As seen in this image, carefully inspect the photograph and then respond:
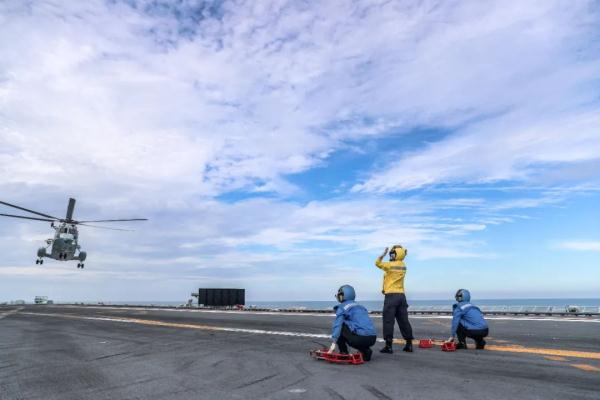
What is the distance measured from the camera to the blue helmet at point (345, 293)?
880cm

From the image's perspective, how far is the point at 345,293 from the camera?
28.9ft

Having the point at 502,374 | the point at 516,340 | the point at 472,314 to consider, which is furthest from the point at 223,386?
the point at 516,340

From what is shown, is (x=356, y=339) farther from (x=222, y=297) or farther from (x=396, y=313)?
(x=222, y=297)

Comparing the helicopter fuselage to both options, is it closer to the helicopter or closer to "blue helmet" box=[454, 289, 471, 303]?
the helicopter

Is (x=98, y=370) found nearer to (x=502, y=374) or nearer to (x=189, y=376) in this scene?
(x=189, y=376)

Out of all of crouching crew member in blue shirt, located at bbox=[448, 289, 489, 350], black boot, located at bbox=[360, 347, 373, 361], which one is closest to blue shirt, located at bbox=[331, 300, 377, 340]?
black boot, located at bbox=[360, 347, 373, 361]

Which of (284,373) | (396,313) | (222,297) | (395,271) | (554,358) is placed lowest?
(284,373)

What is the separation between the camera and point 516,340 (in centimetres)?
1193

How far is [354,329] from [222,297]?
Answer: 42.2 m

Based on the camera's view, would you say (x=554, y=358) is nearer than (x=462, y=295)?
Yes

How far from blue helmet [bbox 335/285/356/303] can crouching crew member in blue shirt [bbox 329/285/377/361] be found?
0.41 feet

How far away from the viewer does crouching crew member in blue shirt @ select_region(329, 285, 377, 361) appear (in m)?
8.38

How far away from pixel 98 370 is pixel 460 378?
6748mm

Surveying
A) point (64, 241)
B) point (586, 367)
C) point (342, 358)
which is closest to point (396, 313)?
point (342, 358)
